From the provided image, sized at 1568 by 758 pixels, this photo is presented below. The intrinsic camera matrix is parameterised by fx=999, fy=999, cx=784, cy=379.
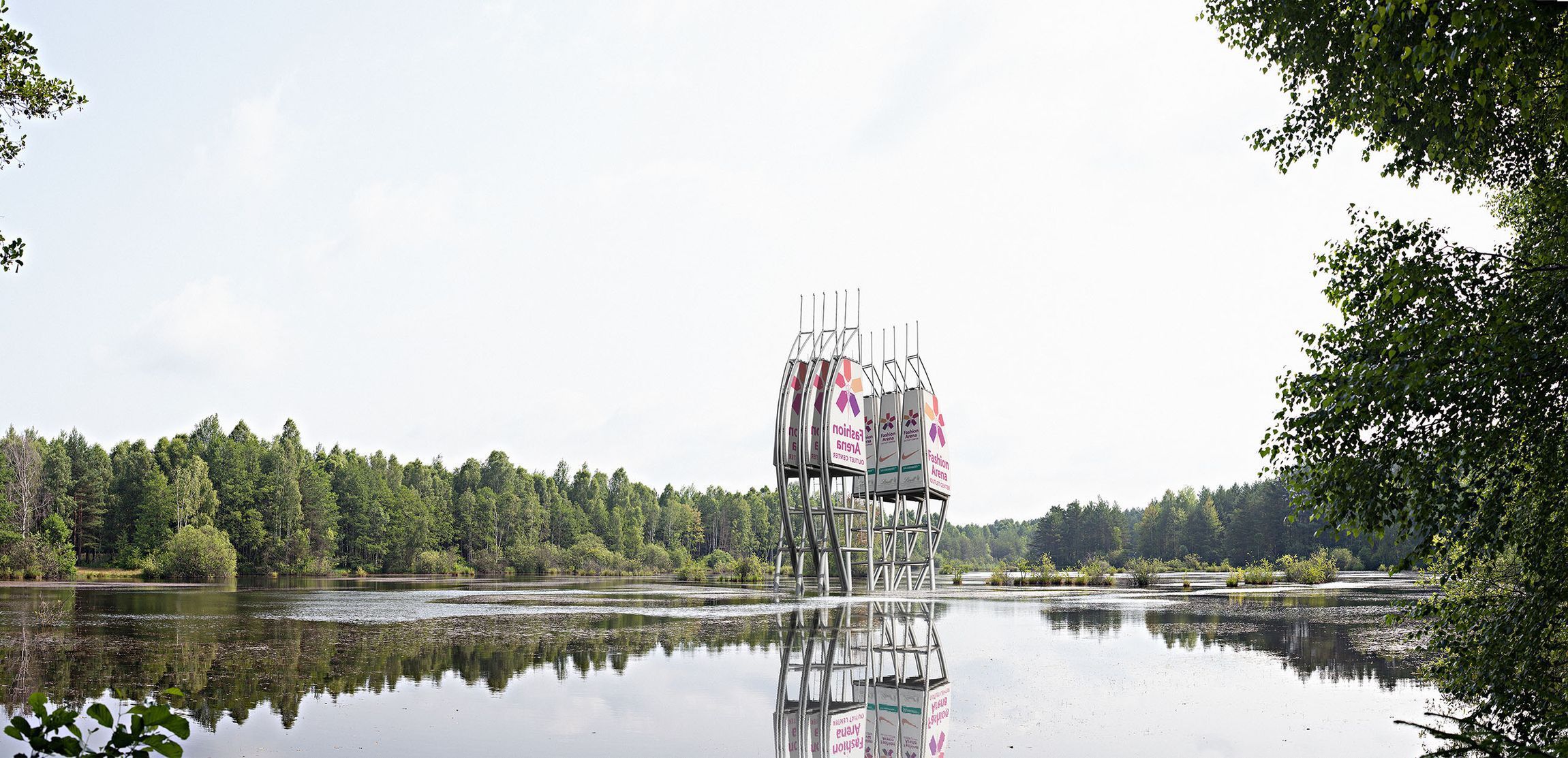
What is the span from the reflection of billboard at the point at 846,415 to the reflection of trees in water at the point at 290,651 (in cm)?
1062

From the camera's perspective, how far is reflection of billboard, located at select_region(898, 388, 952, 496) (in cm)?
3831

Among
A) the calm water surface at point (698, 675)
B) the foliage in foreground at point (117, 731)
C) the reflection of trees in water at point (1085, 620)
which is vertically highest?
the foliage in foreground at point (117, 731)

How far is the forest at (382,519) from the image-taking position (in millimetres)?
66500

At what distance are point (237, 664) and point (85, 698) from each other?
3.64 metres

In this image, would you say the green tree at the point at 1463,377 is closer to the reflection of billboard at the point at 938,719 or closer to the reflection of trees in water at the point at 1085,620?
the reflection of billboard at the point at 938,719

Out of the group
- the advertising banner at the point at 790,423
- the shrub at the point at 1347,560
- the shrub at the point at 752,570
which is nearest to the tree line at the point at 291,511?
the shrub at the point at 752,570

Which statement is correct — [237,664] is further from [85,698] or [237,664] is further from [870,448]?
[870,448]

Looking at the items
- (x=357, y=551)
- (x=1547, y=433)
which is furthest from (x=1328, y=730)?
(x=357, y=551)

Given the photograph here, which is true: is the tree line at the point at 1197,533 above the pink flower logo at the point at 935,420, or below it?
below

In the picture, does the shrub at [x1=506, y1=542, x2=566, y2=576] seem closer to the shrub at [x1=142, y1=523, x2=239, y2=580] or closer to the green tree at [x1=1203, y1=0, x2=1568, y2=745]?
the shrub at [x1=142, y1=523, x2=239, y2=580]

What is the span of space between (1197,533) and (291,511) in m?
87.3

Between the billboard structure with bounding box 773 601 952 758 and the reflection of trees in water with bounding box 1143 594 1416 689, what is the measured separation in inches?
221

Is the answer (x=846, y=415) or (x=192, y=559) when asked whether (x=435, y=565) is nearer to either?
(x=192, y=559)

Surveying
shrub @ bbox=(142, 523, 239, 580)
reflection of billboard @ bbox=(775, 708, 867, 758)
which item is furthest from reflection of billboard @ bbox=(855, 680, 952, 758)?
shrub @ bbox=(142, 523, 239, 580)
